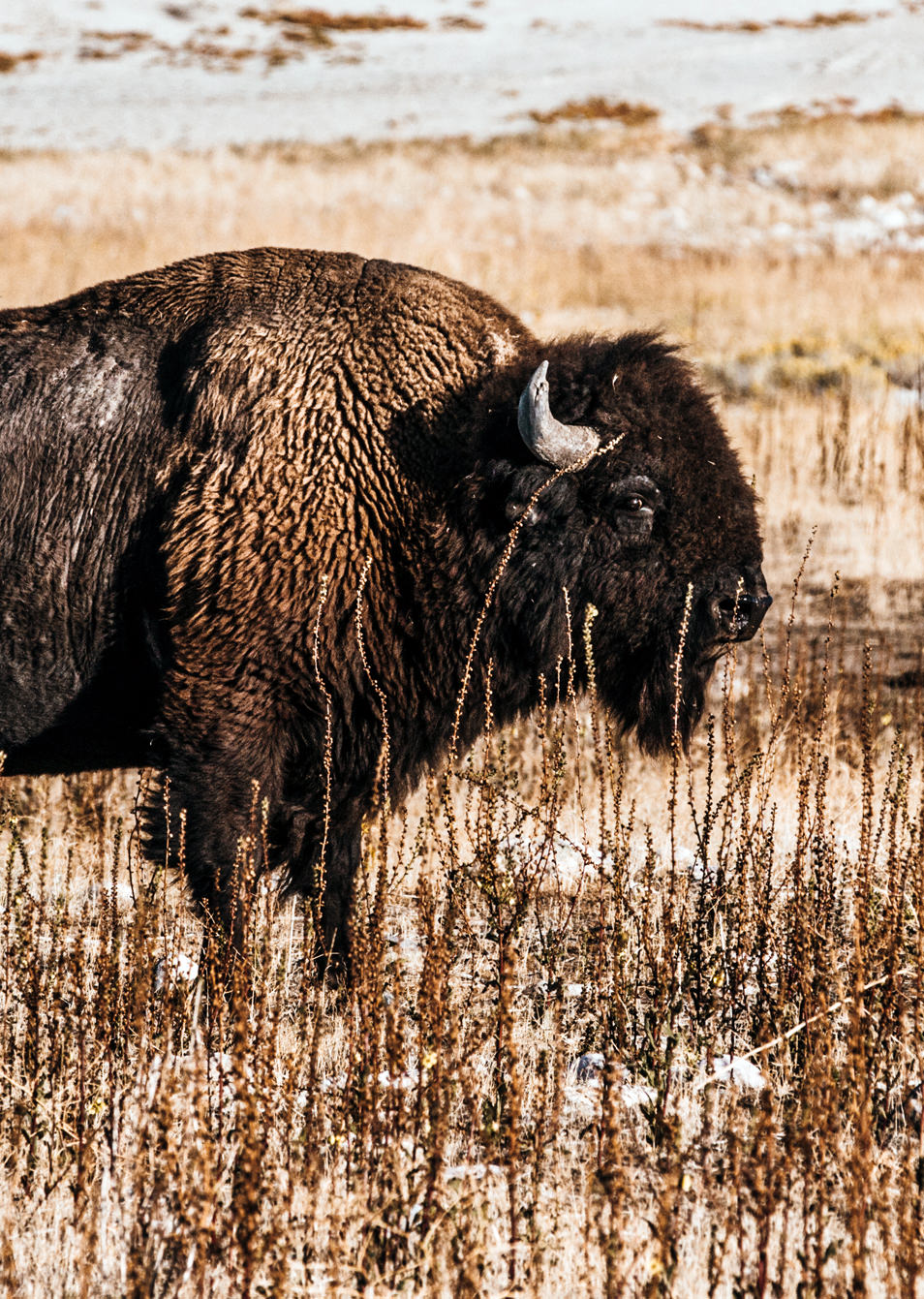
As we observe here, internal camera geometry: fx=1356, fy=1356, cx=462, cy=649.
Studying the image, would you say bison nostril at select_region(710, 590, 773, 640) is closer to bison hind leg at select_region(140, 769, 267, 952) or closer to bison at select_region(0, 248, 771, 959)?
bison at select_region(0, 248, 771, 959)

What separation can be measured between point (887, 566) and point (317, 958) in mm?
6324

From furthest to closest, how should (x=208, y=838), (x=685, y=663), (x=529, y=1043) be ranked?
(x=685, y=663) < (x=208, y=838) < (x=529, y=1043)

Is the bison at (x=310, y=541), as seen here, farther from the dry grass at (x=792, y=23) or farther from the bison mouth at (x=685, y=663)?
the dry grass at (x=792, y=23)

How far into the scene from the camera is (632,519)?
465 cm

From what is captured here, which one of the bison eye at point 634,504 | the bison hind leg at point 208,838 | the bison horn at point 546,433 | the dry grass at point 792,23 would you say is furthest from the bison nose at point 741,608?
the dry grass at point 792,23

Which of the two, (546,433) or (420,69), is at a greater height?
(420,69)

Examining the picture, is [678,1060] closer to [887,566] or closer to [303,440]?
[303,440]

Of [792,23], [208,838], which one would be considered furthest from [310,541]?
[792,23]

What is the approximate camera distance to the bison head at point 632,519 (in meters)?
4.55

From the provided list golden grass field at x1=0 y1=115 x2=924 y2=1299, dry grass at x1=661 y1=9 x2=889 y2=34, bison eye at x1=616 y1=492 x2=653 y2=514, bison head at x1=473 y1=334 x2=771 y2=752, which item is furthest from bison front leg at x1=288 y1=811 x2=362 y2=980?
dry grass at x1=661 y1=9 x2=889 y2=34

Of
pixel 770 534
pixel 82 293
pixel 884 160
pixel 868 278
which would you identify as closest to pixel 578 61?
pixel 884 160

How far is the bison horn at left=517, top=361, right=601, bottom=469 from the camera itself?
174 inches

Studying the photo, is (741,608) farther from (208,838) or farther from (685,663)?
(208,838)

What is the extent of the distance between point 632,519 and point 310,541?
43.4 inches
